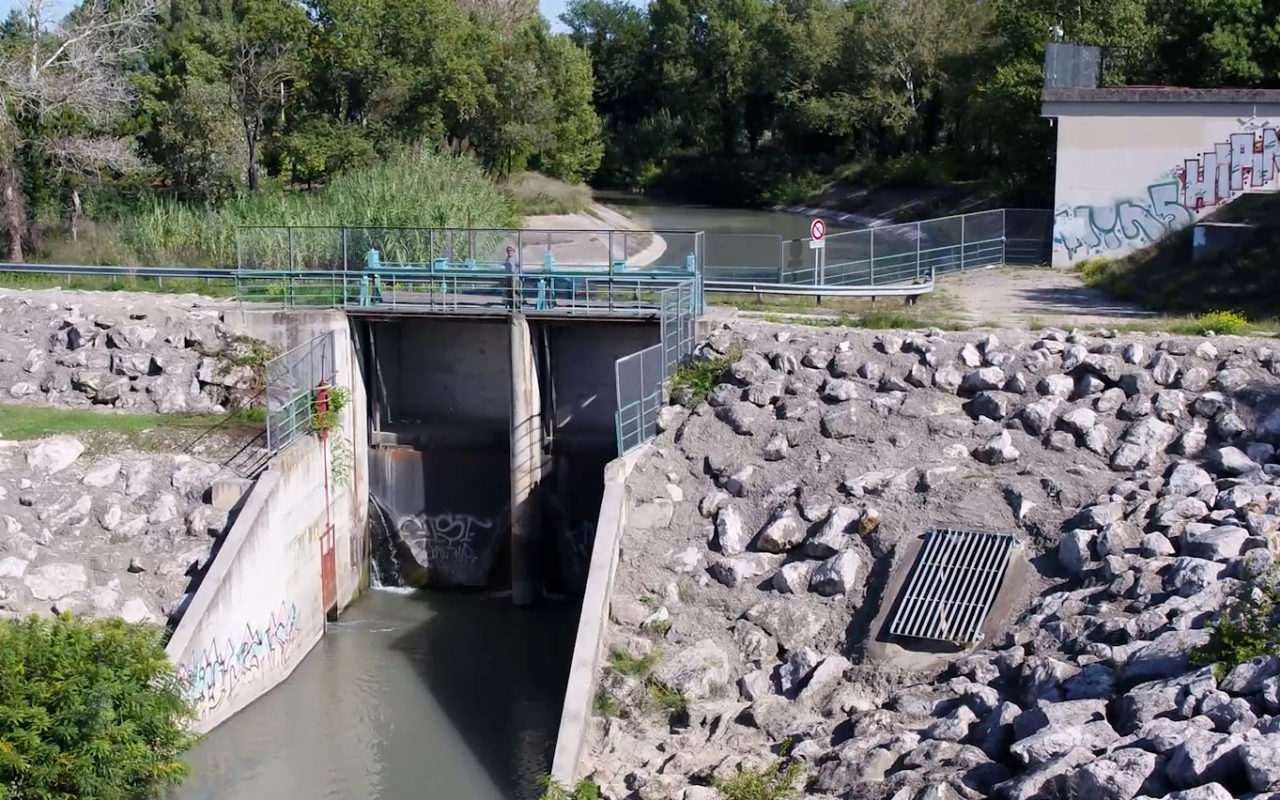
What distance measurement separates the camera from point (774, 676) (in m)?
19.1

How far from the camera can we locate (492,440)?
2898cm

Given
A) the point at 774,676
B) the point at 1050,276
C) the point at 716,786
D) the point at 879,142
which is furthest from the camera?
the point at 879,142

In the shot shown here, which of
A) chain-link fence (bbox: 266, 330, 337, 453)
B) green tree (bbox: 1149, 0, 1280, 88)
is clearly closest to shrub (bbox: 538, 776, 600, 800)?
chain-link fence (bbox: 266, 330, 337, 453)

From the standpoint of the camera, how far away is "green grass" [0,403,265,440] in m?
25.5

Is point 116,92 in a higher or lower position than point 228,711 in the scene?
higher

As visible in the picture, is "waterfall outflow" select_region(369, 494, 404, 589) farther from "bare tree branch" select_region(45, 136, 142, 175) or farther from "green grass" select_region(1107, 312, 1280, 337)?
"bare tree branch" select_region(45, 136, 142, 175)

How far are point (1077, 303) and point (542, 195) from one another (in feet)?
94.1

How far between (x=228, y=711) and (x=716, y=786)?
847 cm

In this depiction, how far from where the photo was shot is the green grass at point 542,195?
179 ft

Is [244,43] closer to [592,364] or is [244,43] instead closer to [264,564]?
[592,364]

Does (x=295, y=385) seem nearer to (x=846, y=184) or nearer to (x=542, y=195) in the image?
(x=542, y=195)

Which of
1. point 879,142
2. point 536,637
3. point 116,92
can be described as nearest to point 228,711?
point 536,637

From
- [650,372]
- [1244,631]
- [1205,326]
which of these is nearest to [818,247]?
[650,372]

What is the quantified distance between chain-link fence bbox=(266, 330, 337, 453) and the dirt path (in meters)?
11.4
